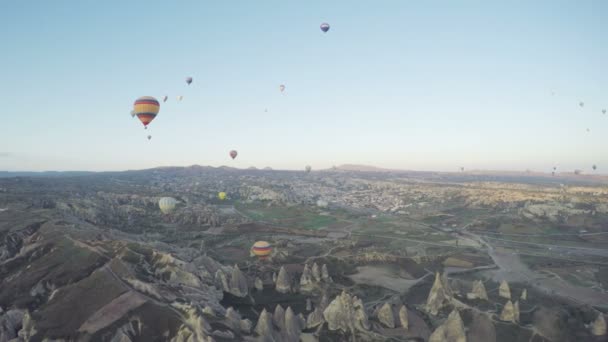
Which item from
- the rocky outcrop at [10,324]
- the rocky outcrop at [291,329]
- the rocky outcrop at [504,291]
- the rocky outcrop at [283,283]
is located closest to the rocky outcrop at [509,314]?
the rocky outcrop at [504,291]

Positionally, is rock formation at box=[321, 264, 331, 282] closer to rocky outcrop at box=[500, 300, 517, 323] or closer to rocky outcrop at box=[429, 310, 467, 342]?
rocky outcrop at box=[429, 310, 467, 342]

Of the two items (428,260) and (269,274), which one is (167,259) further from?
(428,260)

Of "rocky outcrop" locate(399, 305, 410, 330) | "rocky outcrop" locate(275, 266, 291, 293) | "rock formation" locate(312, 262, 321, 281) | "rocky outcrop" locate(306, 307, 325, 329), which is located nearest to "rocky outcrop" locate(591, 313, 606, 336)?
"rocky outcrop" locate(399, 305, 410, 330)

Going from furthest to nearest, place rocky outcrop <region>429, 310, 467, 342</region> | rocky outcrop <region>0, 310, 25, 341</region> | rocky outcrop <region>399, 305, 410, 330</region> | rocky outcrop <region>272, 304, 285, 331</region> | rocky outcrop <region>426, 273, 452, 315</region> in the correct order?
rocky outcrop <region>426, 273, 452, 315</region> < rocky outcrop <region>399, 305, 410, 330</region> < rocky outcrop <region>272, 304, 285, 331</region> < rocky outcrop <region>0, 310, 25, 341</region> < rocky outcrop <region>429, 310, 467, 342</region>

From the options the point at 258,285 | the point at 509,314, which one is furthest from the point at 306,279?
the point at 509,314

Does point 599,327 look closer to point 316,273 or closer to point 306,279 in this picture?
point 316,273

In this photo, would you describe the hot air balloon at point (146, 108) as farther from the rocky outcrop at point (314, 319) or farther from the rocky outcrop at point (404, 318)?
the rocky outcrop at point (404, 318)
